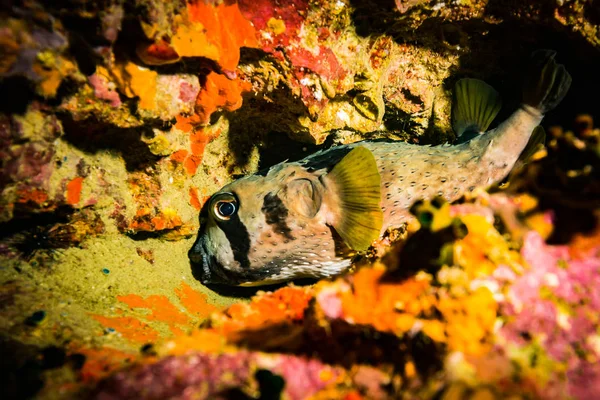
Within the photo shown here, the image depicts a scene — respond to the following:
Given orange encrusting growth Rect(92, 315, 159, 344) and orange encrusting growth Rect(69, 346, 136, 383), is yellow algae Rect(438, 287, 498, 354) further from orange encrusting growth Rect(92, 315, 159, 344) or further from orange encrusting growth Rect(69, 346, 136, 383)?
orange encrusting growth Rect(92, 315, 159, 344)

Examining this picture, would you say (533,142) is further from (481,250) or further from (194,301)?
(194,301)

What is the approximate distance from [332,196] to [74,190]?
195cm

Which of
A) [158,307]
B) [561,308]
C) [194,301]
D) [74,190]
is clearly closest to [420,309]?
[561,308]

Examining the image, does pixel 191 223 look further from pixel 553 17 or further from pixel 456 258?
pixel 553 17

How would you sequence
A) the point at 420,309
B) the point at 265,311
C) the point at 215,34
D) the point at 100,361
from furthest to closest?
the point at 215,34
the point at 265,311
the point at 100,361
the point at 420,309

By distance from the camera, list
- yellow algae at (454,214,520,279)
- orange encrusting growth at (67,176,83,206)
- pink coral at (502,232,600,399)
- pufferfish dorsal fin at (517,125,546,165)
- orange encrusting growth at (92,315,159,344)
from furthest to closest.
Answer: pufferfish dorsal fin at (517,125,546,165), orange encrusting growth at (67,176,83,206), orange encrusting growth at (92,315,159,344), yellow algae at (454,214,520,279), pink coral at (502,232,600,399)

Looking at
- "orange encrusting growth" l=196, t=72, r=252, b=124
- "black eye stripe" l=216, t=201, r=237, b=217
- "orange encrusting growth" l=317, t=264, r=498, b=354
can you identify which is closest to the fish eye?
"black eye stripe" l=216, t=201, r=237, b=217

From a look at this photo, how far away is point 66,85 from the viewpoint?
1924mm

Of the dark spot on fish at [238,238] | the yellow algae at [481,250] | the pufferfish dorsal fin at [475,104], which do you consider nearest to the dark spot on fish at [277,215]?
the dark spot on fish at [238,238]

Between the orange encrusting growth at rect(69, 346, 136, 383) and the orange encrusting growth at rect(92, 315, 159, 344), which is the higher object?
the orange encrusting growth at rect(69, 346, 136, 383)

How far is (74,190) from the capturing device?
2352mm

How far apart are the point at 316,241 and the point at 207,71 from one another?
1.62m

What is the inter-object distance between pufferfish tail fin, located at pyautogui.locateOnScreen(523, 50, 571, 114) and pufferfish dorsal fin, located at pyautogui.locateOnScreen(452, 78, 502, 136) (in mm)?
323

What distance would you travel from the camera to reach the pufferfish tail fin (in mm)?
2873
